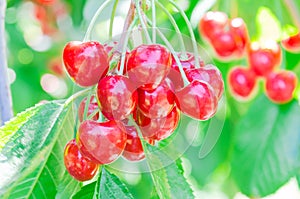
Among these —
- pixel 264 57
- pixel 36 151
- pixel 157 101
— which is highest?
pixel 157 101

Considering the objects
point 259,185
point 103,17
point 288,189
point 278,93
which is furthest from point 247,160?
point 288,189

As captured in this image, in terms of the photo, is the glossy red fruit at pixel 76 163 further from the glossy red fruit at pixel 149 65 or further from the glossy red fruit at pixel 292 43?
the glossy red fruit at pixel 292 43

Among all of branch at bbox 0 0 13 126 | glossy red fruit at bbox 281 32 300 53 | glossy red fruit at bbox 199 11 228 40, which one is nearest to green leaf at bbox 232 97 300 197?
glossy red fruit at bbox 281 32 300 53

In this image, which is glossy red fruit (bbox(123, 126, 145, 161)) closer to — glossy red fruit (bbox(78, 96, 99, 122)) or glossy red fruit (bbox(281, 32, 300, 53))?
glossy red fruit (bbox(78, 96, 99, 122))

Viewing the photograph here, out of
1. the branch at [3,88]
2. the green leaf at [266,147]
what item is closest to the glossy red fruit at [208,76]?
the branch at [3,88]

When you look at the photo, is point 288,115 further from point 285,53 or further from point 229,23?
point 229,23

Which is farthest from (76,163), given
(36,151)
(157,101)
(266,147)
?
(266,147)

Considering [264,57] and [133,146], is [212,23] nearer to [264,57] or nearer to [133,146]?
[264,57]
